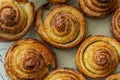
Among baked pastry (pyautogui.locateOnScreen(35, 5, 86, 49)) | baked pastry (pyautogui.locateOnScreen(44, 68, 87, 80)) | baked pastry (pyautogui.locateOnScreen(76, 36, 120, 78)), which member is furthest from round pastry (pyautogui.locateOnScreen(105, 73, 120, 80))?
baked pastry (pyautogui.locateOnScreen(35, 5, 86, 49))


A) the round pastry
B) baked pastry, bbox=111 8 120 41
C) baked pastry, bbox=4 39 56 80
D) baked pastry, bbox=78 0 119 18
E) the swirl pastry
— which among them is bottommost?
the round pastry

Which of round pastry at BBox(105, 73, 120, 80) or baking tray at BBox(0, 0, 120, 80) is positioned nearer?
round pastry at BBox(105, 73, 120, 80)

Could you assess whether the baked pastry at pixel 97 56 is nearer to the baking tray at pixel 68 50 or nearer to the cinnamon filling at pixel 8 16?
the baking tray at pixel 68 50

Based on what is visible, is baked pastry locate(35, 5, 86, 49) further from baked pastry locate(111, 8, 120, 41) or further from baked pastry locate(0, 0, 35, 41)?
baked pastry locate(111, 8, 120, 41)

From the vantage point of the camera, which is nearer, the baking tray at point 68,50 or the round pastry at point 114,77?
the round pastry at point 114,77

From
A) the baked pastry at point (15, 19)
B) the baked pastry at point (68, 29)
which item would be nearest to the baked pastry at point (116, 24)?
the baked pastry at point (68, 29)

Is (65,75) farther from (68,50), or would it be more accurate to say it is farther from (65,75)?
(68,50)
